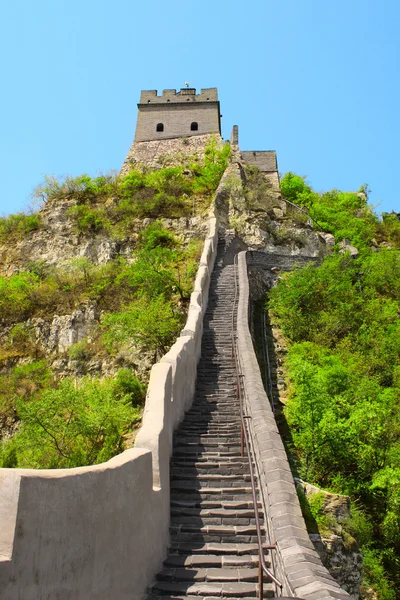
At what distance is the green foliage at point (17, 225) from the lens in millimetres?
24469

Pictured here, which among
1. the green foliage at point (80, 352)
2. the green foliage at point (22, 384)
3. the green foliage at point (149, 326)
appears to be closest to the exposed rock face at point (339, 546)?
the green foliage at point (149, 326)

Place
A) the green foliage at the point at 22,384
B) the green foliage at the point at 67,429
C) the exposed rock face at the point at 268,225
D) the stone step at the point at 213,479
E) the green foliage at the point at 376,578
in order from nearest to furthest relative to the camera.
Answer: the stone step at the point at 213,479 < the green foliage at the point at 376,578 < the green foliage at the point at 67,429 < the green foliage at the point at 22,384 < the exposed rock face at the point at 268,225

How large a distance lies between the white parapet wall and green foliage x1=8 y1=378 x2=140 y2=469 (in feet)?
11.1

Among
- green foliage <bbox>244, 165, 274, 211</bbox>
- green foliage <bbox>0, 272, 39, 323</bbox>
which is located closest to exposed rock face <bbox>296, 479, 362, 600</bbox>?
green foliage <bbox>0, 272, 39, 323</bbox>

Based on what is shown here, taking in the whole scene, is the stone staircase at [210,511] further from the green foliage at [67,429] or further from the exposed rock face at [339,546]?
the green foliage at [67,429]

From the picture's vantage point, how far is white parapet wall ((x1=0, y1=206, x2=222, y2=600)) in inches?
130

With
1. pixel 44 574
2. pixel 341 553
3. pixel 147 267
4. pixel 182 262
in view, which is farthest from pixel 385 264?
pixel 44 574

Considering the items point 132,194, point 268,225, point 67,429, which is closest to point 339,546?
point 67,429

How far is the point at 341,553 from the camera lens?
21.7 feet

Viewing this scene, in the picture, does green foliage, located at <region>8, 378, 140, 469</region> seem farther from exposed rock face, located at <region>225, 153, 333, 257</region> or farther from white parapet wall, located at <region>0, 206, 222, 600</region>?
exposed rock face, located at <region>225, 153, 333, 257</region>

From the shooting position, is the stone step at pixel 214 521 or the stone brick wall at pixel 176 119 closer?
the stone step at pixel 214 521

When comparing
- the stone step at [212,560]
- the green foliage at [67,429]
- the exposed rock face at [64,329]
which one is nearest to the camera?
the stone step at [212,560]

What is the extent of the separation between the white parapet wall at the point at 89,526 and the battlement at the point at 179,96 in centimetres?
3314

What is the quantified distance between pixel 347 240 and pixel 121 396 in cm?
2183
